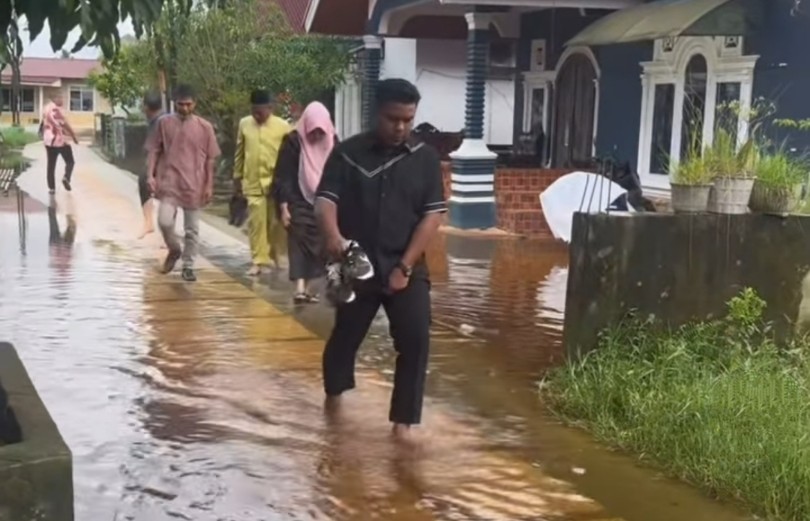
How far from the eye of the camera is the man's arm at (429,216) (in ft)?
17.0

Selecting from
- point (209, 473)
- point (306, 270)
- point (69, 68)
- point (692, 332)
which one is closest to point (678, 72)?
point (306, 270)

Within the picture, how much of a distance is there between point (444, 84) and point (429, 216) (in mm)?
15273

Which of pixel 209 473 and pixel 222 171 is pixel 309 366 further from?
pixel 222 171

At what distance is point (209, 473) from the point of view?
15.8 feet

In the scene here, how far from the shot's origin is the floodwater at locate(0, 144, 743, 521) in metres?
4.57

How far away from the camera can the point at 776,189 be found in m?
6.53

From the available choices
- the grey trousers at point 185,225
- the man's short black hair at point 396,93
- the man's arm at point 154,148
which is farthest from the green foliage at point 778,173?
the man's arm at point 154,148

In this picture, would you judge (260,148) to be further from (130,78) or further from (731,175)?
(130,78)

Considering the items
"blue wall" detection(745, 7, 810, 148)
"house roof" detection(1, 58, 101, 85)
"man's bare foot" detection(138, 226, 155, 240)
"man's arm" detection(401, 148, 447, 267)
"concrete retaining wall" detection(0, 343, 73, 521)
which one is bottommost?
"man's bare foot" detection(138, 226, 155, 240)

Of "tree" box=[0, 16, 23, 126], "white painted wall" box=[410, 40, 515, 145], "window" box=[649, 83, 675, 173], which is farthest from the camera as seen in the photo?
"white painted wall" box=[410, 40, 515, 145]

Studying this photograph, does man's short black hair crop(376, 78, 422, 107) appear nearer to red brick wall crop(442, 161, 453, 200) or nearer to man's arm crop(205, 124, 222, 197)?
man's arm crop(205, 124, 222, 197)

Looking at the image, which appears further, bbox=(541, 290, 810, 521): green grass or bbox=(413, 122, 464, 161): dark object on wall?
bbox=(413, 122, 464, 161): dark object on wall

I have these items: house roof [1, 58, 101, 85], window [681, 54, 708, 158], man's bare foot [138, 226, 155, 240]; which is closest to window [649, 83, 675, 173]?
window [681, 54, 708, 158]

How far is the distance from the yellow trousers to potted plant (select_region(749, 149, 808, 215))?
13.9 feet
